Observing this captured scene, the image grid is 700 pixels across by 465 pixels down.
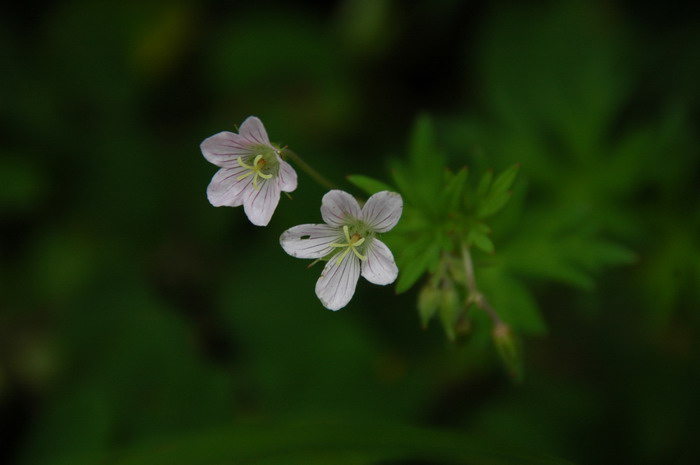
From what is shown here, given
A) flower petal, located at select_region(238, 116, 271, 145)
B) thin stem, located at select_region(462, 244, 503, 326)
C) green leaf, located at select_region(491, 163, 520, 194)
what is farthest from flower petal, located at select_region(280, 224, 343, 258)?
green leaf, located at select_region(491, 163, 520, 194)

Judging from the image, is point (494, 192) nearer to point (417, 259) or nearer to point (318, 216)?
point (417, 259)

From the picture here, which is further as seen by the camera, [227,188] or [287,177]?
[227,188]

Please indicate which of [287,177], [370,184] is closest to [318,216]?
[370,184]

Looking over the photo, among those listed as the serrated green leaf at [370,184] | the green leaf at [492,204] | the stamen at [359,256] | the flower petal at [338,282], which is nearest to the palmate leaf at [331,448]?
the flower petal at [338,282]

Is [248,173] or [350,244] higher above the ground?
[248,173]

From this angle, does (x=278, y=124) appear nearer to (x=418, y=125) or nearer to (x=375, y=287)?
(x=375, y=287)

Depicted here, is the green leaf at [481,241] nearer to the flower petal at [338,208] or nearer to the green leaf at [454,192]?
A: the green leaf at [454,192]

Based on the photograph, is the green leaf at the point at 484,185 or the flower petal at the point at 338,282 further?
the green leaf at the point at 484,185

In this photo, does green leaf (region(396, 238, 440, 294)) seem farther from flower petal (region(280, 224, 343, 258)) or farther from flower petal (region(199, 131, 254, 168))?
flower petal (region(199, 131, 254, 168))
